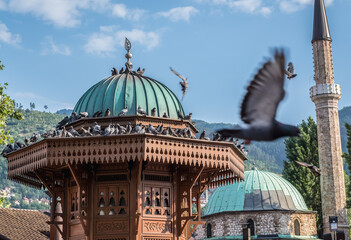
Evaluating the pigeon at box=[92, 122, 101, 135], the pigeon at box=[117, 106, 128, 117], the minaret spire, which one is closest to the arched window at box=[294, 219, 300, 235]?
the minaret spire

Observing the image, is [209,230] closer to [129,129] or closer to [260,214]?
[260,214]

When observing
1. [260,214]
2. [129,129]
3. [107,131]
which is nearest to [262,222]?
[260,214]

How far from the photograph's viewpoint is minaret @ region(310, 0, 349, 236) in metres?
59.0

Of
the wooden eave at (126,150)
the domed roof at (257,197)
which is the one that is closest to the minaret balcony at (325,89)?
the domed roof at (257,197)

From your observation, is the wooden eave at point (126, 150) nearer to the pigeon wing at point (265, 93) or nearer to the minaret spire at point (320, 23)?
the pigeon wing at point (265, 93)

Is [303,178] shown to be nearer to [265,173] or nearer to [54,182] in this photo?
[265,173]

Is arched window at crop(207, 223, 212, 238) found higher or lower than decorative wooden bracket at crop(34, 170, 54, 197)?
lower

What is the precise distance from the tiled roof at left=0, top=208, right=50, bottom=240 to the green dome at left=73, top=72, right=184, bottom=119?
17046 millimetres

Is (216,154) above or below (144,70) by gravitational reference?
below

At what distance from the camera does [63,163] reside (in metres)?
18.0

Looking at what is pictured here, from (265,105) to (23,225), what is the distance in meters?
30.6

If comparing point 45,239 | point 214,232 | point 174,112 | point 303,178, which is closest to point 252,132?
point 174,112

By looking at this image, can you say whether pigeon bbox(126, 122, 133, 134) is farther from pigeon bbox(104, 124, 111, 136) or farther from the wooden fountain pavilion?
pigeon bbox(104, 124, 111, 136)

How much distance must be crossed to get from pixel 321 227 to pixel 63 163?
48194 mm
